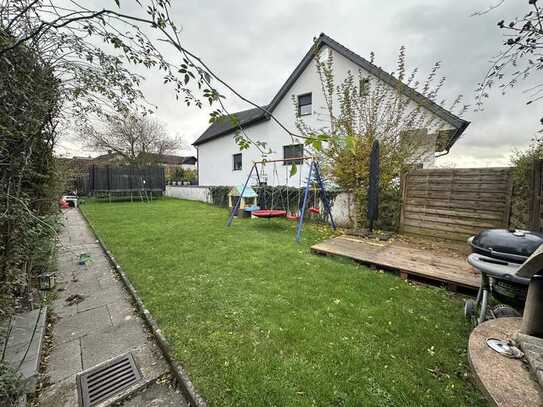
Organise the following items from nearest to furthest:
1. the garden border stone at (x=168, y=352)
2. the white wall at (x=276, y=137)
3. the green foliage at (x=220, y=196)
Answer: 1. the garden border stone at (x=168, y=352)
2. the white wall at (x=276, y=137)
3. the green foliage at (x=220, y=196)

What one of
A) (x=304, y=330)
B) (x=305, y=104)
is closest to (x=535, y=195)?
(x=304, y=330)

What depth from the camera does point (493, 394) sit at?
2.49 feet

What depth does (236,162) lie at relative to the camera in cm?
1385

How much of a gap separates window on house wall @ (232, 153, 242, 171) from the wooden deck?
9808mm

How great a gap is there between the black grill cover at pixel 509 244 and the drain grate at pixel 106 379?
10.6 ft

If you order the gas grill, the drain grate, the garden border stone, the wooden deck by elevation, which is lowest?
the drain grate

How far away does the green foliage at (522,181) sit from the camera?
383cm

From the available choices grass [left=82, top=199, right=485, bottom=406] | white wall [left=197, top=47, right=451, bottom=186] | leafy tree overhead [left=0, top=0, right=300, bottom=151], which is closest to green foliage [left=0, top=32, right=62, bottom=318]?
leafy tree overhead [left=0, top=0, right=300, bottom=151]

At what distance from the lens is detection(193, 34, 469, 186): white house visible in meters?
6.98

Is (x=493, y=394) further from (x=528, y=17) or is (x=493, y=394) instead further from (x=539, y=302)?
(x=528, y=17)

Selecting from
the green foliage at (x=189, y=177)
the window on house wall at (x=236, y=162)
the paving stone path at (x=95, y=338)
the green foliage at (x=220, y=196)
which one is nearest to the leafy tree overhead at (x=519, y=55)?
the paving stone path at (x=95, y=338)

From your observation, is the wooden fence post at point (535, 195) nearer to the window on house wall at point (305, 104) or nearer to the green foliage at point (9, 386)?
the green foliage at point (9, 386)

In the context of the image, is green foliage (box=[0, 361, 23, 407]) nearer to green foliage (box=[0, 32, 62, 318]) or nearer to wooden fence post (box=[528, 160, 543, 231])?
green foliage (box=[0, 32, 62, 318])

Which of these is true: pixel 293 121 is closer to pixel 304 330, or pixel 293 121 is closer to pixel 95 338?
pixel 304 330
